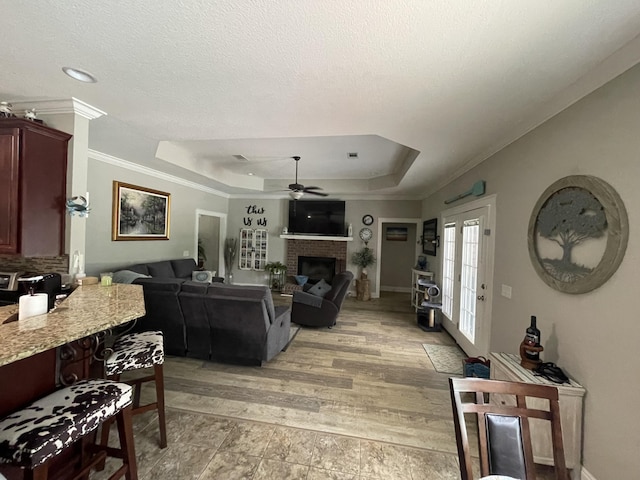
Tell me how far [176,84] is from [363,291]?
551 cm

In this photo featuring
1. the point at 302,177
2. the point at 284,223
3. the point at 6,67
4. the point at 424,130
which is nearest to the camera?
Result: the point at 6,67

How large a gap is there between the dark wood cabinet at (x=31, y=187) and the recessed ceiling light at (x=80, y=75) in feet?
1.95

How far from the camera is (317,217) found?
22.3 feet

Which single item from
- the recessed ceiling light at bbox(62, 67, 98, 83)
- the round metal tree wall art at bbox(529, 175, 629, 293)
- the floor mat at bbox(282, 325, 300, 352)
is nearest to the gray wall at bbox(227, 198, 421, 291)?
the floor mat at bbox(282, 325, 300, 352)

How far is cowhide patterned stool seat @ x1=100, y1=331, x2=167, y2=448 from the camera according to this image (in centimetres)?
168

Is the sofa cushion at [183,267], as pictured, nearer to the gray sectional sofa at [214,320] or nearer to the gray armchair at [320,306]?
the gray sectional sofa at [214,320]

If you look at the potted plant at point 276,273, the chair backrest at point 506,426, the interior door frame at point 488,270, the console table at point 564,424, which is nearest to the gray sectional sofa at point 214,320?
the chair backrest at point 506,426

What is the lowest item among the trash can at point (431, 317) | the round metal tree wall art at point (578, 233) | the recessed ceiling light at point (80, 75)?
the trash can at point (431, 317)

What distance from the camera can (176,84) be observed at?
1927 mm

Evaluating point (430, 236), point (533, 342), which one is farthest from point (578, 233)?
point (430, 236)

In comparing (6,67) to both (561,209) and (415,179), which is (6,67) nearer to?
(561,209)

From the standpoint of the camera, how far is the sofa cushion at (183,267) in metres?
5.02

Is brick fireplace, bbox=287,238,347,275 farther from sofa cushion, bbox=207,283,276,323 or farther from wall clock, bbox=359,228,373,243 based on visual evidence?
sofa cushion, bbox=207,283,276,323

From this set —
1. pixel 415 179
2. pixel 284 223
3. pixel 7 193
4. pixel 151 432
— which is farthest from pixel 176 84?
pixel 284 223
